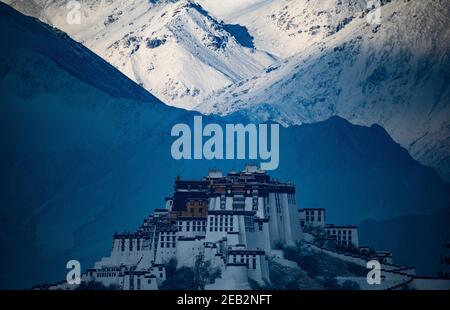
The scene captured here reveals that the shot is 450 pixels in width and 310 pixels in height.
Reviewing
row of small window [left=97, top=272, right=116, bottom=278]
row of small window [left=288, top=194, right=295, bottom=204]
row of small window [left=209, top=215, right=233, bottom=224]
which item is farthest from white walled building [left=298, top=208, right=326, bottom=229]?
row of small window [left=97, top=272, right=116, bottom=278]

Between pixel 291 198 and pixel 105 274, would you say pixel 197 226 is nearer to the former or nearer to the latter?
pixel 105 274

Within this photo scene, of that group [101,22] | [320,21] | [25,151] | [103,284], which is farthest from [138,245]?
[320,21]

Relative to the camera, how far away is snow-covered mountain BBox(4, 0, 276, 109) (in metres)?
97.3

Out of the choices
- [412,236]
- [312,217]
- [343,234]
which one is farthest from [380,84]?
[343,234]

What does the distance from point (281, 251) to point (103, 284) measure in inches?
293

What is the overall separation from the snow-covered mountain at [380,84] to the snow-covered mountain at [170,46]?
3.14m

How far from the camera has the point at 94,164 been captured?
281ft

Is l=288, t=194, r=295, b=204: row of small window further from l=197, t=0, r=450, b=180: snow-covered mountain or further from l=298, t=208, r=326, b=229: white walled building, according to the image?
l=197, t=0, r=450, b=180: snow-covered mountain

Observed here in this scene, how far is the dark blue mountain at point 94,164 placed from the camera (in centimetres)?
8112

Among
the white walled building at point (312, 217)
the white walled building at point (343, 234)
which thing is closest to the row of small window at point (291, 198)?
the white walled building at point (312, 217)

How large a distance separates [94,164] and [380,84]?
14.3 meters

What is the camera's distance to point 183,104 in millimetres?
96875

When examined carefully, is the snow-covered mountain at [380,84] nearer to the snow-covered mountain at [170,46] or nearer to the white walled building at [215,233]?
the snow-covered mountain at [170,46]
